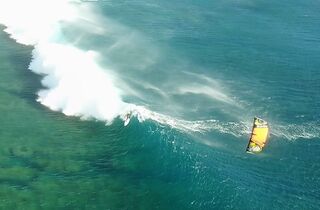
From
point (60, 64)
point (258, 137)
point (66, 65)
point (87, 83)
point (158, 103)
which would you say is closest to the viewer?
point (258, 137)

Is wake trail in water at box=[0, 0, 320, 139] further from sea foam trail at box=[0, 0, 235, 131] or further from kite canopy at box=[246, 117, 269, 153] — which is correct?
kite canopy at box=[246, 117, 269, 153]

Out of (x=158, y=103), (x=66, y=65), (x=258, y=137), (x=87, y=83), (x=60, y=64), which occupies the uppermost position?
(x=258, y=137)

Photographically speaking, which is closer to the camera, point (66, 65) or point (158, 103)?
point (158, 103)

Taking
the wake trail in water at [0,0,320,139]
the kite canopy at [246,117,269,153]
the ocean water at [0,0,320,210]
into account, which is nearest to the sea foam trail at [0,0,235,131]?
the wake trail in water at [0,0,320,139]

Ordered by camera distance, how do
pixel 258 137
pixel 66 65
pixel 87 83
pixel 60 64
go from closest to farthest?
pixel 258 137
pixel 87 83
pixel 66 65
pixel 60 64

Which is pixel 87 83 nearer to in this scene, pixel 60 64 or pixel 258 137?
pixel 60 64

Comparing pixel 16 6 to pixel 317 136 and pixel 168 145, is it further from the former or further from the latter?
pixel 317 136

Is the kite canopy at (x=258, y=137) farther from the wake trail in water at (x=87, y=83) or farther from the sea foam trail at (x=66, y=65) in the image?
the sea foam trail at (x=66, y=65)

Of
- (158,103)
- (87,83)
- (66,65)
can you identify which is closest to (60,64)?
(66,65)

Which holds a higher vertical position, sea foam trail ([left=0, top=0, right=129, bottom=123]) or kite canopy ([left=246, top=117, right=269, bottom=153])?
kite canopy ([left=246, top=117, right=269, bottom=153])
